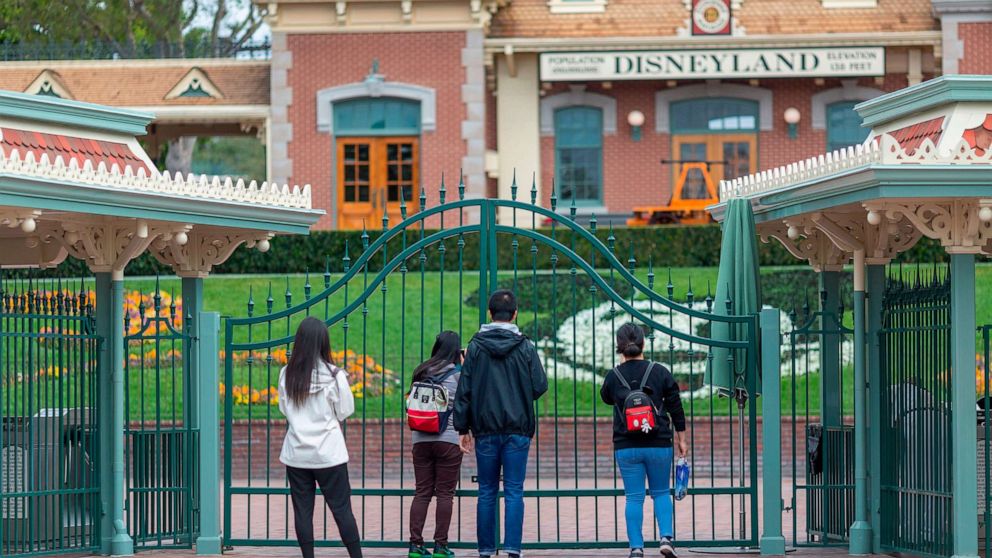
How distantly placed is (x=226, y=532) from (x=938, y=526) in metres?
5.04

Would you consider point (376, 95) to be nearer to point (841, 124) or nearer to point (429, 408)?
point (841, 124)

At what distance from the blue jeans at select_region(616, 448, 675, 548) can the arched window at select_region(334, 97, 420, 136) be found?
19.1 metres

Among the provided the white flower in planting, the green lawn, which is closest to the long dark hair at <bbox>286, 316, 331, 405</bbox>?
the green lawn

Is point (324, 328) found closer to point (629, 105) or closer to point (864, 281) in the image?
point (864, 281)

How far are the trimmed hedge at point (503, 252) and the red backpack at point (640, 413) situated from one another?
14973mm

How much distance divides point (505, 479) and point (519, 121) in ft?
65.4

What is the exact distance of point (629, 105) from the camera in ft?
98.3

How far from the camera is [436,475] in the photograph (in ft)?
34.8

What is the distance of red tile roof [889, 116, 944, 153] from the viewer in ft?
33.7

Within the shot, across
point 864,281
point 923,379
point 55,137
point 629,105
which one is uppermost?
point 629,105

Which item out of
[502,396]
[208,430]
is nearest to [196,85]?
[208,430]

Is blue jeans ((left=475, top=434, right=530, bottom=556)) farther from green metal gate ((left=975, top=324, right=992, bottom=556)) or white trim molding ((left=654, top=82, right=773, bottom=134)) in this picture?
white trim molding ((left=654, top=82, right=773, bottom=134))

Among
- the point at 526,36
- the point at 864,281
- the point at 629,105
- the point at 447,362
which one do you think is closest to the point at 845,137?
the point at 629,105

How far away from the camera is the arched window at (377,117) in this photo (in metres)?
28.9
